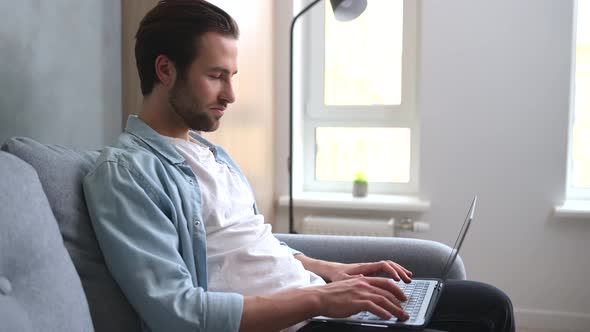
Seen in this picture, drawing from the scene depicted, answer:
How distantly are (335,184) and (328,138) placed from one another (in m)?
0.22

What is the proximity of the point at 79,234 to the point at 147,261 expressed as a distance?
0.13m

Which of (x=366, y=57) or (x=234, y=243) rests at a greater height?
(x=366, y=57)

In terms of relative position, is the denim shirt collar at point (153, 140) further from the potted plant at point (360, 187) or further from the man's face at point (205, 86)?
the potted plant at point (360, 187)

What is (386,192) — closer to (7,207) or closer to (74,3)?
(74,3)

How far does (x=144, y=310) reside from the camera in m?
1.09

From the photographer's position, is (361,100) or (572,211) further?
(361,100)

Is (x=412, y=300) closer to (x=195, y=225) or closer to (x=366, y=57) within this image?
(x=195, y=225)

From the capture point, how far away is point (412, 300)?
136 cm

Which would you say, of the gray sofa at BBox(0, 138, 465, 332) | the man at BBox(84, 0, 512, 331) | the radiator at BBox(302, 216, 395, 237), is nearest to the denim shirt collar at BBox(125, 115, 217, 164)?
the man at BBox(84, 0, 512, 331)

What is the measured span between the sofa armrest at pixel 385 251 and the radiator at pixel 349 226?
1.13 metres

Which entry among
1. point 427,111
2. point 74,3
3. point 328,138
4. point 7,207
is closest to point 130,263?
point 7,207

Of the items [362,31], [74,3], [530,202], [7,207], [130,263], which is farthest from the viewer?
[362,31]

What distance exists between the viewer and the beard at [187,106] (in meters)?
1.36

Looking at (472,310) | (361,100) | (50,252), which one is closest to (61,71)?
(50,252)
